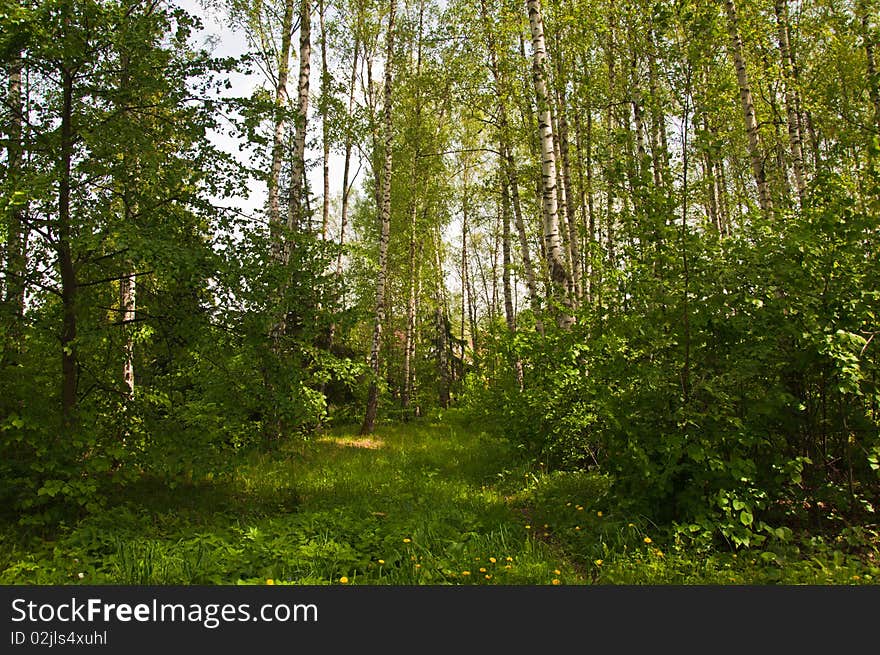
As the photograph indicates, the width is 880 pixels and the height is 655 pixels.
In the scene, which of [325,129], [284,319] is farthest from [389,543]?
[325,129]

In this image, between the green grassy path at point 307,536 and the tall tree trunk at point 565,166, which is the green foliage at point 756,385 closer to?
the green grassy path at point 307,536

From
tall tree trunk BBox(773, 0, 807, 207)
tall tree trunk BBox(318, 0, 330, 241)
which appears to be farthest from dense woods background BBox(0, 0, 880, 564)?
tall tree trunk BBox(318, 0, 330, 241)

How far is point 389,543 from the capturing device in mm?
4477

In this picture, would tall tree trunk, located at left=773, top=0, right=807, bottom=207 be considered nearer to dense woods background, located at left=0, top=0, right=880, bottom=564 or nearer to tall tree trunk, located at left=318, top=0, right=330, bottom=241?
dense woods background, located at left=0, top=0, right=880, bottom=564

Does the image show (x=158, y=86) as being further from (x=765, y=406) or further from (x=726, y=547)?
(x=726, y=547)

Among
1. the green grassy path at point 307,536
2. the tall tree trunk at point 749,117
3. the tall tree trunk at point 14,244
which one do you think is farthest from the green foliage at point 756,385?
the tall tree trunk at point 14,244

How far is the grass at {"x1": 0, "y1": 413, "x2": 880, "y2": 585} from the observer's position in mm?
3727

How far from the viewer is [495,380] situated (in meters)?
9.35

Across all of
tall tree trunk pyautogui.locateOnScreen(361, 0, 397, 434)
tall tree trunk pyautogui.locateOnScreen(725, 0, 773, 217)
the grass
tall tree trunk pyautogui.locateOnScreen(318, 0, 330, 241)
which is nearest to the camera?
the grass

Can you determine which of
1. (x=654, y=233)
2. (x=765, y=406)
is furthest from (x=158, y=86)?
(x=765, y=406)

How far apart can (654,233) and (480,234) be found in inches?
979

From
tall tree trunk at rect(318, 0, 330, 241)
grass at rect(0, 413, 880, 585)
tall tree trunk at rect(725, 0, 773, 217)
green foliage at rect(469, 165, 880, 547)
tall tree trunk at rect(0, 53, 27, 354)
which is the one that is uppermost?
tall tree trunk at rect(318, 0, 330, 241)

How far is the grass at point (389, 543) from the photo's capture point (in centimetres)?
373

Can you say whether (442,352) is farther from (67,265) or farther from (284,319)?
(67,265)
